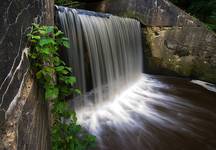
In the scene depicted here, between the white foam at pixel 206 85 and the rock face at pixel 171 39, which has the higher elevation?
the rock face at pixel 171 39

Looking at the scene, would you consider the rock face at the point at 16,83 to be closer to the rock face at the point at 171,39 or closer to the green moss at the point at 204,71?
the rock face at the point at 171,39

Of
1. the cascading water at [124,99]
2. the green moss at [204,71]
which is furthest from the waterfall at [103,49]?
the green moss at [204,71]

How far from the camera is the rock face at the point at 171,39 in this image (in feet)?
21.4

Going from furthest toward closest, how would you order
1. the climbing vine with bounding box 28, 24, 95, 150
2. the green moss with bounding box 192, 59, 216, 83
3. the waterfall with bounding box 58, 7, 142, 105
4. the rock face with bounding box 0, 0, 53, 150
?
the green moss with bounding box 192, 59, 216, 83, the waterfall with bounding box 58, 7, 142, 105, the climbing vine with bounding box 28, 24, 95, 150, the rock face with bounding box 0, 0, 53, 150

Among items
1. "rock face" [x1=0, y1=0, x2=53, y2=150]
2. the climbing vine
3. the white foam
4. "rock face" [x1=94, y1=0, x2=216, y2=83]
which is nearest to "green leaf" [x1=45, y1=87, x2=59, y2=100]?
the climbing vine

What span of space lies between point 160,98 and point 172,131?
155 centimetres

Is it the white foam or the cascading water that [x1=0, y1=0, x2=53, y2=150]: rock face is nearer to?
the cascading water

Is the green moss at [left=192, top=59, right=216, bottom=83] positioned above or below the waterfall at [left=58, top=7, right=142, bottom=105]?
below

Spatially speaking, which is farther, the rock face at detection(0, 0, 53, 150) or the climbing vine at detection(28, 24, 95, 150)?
the climbing vine at detection(28, 24, 95, 150)

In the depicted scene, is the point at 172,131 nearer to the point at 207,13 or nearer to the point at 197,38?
the point at 197,38

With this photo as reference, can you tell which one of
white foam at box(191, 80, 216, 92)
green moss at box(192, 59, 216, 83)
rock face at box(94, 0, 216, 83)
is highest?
rock face at box(94, 0, 216, 83)

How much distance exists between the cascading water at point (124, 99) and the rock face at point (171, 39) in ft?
2.19

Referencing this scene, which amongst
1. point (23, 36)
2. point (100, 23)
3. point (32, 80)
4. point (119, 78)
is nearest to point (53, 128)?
point (32, 80)

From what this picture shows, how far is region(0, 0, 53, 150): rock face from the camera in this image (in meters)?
1.08
